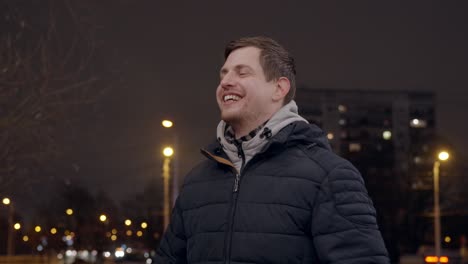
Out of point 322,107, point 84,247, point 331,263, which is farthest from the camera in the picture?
point 322,107

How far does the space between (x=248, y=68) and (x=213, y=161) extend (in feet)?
1.70

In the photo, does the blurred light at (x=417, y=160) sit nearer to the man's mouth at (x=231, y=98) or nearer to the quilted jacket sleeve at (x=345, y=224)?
the man's mouth at (x=231, y=98)

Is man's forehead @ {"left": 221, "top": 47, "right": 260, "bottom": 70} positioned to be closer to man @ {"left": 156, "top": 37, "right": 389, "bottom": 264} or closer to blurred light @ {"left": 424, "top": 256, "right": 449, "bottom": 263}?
man @ {"left": 156, "top": 37, "right": 389, "bottom": 264}

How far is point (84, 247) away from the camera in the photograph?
106 m

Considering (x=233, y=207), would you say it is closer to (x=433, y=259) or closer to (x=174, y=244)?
(x=174, y=244)

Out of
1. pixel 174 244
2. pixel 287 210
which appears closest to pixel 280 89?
pixel 287 210

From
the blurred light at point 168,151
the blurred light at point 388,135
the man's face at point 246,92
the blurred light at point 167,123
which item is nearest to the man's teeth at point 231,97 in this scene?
the man's face at point 246,92

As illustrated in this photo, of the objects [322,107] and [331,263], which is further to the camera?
[322,107]

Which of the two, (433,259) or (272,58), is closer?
(272,58)

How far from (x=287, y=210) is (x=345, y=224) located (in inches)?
10.3

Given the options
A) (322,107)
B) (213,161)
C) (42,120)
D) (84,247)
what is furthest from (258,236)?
(322,107)

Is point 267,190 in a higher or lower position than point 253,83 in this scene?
lower

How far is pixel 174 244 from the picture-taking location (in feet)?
12.7

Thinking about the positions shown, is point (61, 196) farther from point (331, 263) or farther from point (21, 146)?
point (331, 263)
